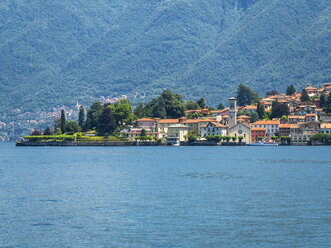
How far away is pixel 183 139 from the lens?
15675cm

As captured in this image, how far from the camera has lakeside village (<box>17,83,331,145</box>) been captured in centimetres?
14912

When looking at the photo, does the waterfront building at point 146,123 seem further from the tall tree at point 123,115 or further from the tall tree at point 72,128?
the tall tree at point 72,128

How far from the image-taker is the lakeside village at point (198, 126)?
149 metres

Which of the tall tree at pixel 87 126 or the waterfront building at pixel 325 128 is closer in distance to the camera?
the waterfront building at pixel 325 128

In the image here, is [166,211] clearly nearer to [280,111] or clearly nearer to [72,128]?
[280,111]

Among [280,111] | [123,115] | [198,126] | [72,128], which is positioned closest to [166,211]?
[198,126]

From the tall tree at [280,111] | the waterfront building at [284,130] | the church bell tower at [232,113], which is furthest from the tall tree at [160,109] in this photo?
the waterfront building at [284,130]

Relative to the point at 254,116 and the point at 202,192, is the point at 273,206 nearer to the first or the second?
the point at 202,192

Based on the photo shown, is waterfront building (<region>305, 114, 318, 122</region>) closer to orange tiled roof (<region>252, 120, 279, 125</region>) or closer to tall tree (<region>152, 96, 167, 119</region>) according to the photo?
orange tiled roof (<region>252, 120, 279, 125</region>)

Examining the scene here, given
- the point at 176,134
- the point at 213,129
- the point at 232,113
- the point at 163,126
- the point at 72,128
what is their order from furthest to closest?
the point at 72,128 < the point at 163,126 < the point at 176,134 < the point at 232,113 < the point at 213,129

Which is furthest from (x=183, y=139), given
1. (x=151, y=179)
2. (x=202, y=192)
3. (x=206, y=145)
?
(x=202, y=192)

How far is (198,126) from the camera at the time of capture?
518ft

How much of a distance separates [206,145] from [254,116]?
685 inches

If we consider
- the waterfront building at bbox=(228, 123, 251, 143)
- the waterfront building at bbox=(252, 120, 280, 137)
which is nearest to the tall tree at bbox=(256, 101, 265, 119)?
the waterfront building at bbox=(252, 120, 280, 137)
